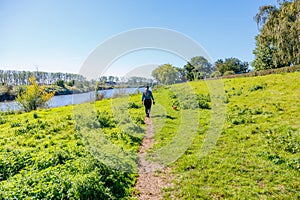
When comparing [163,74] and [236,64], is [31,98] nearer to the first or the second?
[163,74]

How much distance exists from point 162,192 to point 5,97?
69.5m

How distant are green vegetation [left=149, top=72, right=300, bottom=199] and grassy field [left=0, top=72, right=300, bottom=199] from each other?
0.08ft

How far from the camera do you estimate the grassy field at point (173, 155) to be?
6363 millimetres

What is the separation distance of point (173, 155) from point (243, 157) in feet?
9.64

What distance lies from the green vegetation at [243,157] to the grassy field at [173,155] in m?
0.03

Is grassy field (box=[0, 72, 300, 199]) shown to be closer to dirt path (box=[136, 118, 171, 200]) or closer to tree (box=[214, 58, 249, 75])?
dirt path (box=[136, 118, 171, 200])

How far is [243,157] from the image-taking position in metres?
8.88

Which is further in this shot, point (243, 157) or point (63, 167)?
point (243, 157)

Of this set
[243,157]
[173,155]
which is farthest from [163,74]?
[243,157]

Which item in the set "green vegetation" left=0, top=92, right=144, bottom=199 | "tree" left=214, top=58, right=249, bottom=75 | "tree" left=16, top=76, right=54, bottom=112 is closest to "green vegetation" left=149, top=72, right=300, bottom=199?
"green vegetation" left=0, top=92, right=144, bottom=199

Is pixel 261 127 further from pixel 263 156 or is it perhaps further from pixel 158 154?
pixel 158 154

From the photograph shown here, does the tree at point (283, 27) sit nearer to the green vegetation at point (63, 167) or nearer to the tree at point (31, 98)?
the green vegetation at point (63, 167)

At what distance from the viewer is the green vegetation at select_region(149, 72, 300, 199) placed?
263 inches

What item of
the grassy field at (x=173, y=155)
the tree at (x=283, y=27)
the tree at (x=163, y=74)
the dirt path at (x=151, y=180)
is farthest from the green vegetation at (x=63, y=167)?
the tree at (x=283, y=27)
